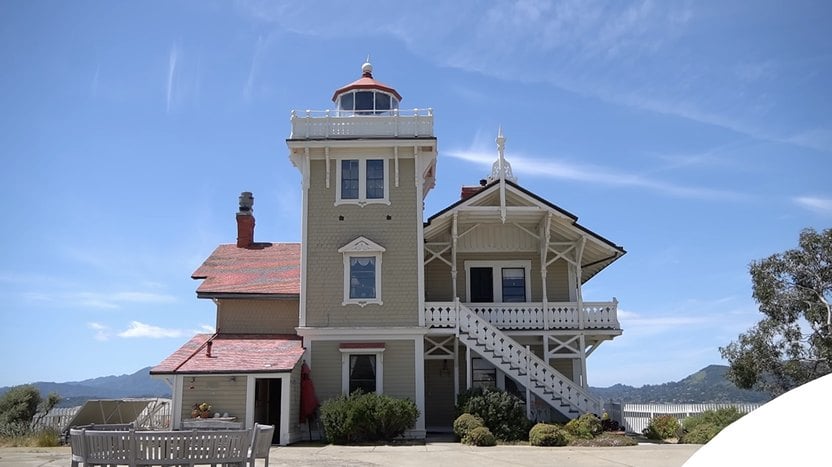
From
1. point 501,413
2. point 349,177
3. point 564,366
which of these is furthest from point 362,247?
point 564,366

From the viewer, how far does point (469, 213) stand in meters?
24.2

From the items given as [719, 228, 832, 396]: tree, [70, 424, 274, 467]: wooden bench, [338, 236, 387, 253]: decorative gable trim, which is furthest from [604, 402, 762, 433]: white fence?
[70, 424, 274, 467]: wooden bench

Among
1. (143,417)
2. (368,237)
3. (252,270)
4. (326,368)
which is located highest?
(368,237)

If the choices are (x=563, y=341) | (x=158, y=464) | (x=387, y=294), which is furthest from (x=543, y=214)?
(x=158, y=464)

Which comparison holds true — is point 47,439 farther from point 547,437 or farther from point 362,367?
point 547,437

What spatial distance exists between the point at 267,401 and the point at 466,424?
23.4 ft

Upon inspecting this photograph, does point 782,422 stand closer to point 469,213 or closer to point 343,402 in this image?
point 343,402

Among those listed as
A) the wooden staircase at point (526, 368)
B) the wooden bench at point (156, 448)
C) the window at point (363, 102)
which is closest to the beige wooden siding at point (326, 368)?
the wooden staircase at point (526, 368)

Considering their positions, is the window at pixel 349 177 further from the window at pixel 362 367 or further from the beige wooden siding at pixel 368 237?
the window at pixel 362 367

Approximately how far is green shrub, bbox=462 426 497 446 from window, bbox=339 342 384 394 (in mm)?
3862

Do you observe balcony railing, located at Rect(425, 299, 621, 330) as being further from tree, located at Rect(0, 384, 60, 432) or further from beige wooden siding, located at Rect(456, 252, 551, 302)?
tree, located at Rect(0, 384, 60, 432)

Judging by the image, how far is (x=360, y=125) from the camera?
925 inches

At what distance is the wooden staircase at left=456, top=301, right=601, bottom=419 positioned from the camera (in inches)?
870

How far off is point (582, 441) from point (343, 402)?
677 cm
